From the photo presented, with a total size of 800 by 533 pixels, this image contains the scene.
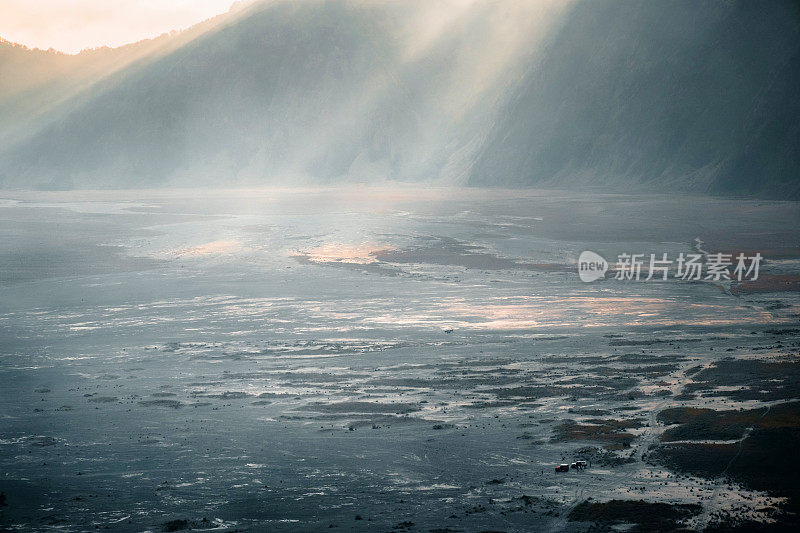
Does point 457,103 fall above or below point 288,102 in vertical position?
below

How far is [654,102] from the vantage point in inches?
4259

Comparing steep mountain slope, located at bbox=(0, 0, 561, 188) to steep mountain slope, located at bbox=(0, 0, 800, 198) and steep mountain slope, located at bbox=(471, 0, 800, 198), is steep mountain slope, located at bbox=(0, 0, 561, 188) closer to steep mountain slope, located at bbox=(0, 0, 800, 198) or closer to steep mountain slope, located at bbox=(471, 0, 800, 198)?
steep mountain slope, located at bbox=(0, 0, 800, 198)

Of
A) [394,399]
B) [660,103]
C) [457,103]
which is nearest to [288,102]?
[457,103]

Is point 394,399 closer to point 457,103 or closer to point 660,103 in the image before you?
point 660,103

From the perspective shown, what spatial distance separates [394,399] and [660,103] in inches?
3907

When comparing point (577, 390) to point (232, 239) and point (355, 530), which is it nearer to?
point (355, 530)

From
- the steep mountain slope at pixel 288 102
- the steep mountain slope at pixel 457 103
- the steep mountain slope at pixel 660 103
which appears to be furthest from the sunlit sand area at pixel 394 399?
the steep mountain slope at pixel 288 102

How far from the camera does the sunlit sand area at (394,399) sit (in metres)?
11.8

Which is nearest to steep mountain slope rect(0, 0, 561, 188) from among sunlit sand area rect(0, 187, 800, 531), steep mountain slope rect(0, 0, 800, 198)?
steep mountain slope rect(0, 0, 800, 198)

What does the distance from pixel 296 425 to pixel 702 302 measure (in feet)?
54.3

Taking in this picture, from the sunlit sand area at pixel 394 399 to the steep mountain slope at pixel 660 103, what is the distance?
54888mm

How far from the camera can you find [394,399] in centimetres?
1659

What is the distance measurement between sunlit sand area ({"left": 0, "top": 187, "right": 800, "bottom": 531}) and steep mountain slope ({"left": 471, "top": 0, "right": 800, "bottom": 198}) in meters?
54.9

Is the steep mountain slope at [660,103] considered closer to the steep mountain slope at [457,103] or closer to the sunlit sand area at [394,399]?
the steep mountain slope at [457,103]
